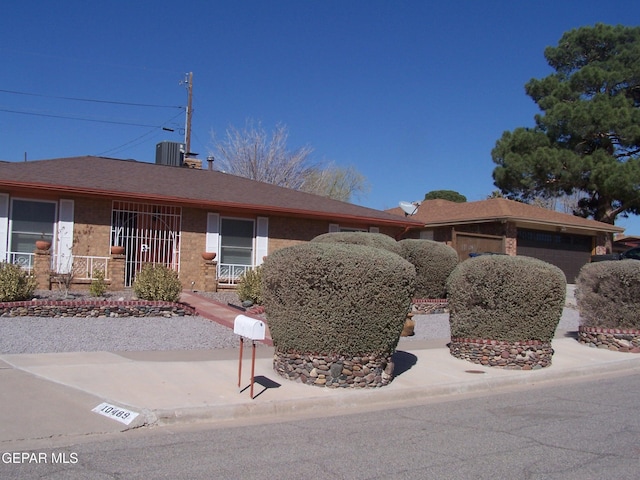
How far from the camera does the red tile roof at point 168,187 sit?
17031 millimetres

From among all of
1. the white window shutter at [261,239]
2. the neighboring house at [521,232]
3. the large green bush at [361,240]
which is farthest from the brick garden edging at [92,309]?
the neighboring house at [521,232]

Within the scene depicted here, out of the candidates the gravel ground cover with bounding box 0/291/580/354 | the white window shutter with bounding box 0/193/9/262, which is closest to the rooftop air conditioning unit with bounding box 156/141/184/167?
the white window shutter with bounding box 0/193/9/262

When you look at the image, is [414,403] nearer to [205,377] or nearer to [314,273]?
[314,273]

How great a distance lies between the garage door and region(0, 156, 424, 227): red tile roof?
10263mm

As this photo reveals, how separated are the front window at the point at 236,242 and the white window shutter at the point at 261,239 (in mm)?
198

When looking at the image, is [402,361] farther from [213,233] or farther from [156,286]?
[213,233]

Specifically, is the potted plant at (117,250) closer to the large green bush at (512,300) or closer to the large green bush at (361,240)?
the large green bush at (361,240)

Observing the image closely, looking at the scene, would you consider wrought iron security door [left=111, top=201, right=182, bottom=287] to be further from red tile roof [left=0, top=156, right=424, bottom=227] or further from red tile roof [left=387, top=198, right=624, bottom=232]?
red tile roof [left=387, top=198, right=624, bottom=232]

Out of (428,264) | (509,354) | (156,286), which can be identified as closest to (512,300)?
(509,354)

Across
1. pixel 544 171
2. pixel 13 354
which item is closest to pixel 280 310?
pixel 13 354

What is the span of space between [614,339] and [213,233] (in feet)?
36.9

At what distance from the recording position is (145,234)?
18.4m

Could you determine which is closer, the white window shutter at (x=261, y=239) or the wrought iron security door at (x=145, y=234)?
the wrought iron security door at (x=145, y=234)

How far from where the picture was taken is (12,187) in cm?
1628
